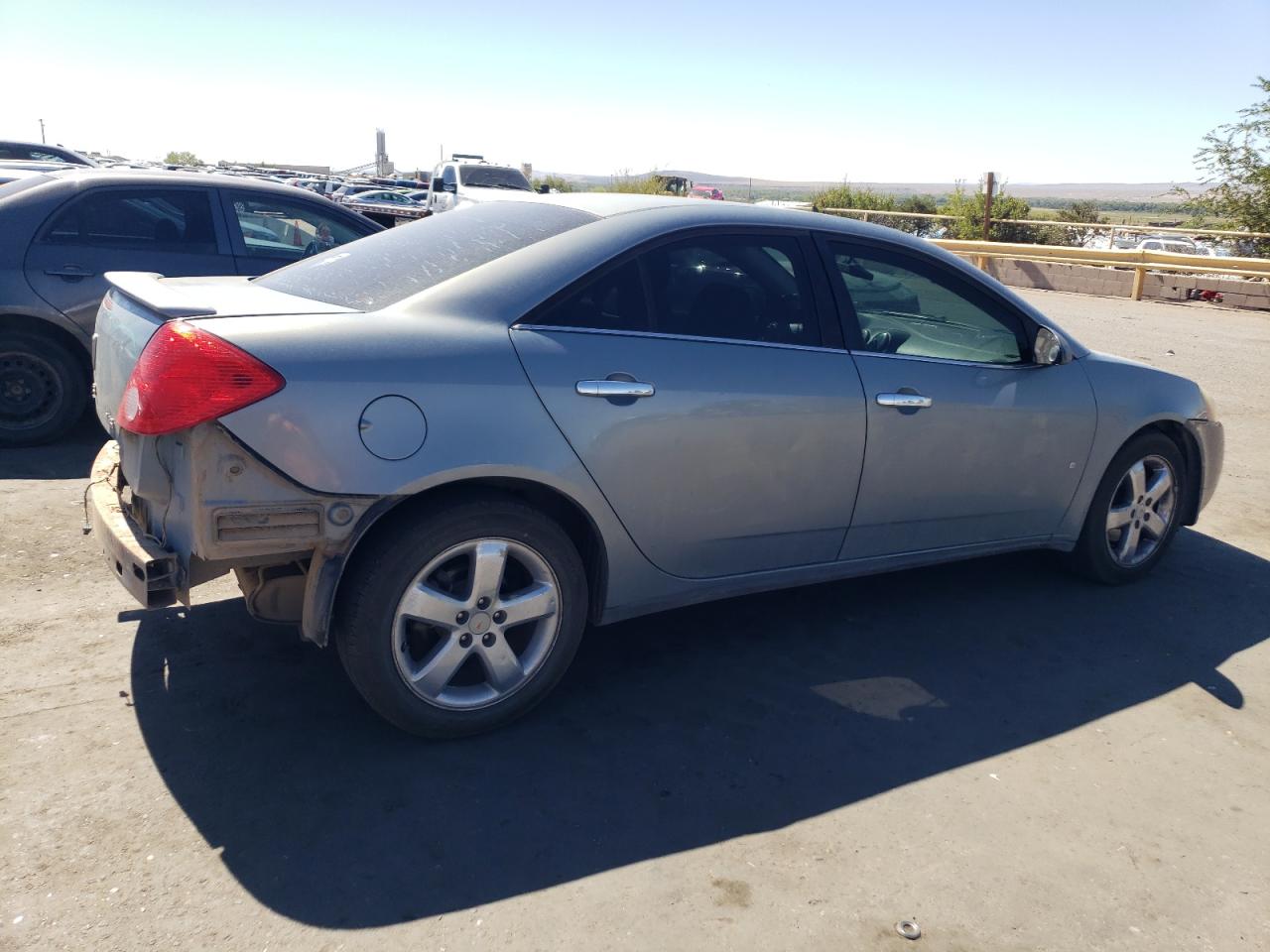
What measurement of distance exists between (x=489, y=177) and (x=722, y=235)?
873 inches

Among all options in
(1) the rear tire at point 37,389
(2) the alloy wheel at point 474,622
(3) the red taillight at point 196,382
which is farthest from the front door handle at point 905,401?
(1) the rear tire at point 37,389

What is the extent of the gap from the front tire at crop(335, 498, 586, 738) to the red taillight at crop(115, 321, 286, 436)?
0.58m

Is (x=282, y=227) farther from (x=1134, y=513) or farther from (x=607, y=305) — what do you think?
(x=1134, y=513)

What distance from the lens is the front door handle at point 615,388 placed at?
348 centimetres

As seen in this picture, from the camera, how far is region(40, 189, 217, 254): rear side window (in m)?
6.58

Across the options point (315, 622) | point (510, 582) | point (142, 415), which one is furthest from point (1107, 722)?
point (142, 415)

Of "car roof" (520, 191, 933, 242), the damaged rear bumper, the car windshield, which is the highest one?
the car windshield

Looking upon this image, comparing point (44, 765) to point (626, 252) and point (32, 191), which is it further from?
point (32, 191)

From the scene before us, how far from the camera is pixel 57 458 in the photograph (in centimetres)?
639

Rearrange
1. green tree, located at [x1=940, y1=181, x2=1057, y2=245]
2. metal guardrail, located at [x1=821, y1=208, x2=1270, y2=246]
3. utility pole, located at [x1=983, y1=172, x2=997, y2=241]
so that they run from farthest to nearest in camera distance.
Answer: green tree, located at [x1=940, y1=181, x2=1057, y2=245], utility pole, located at [x1=983, y1=172, x2=997, y2=241], metal guardrail, located at [x1=821, y1=208, x2=1270, y2=246]

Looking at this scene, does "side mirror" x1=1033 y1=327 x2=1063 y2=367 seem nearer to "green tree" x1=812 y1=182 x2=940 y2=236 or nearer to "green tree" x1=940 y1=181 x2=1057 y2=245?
"green tree" x1=812 y1=182 x2=940 y2=236

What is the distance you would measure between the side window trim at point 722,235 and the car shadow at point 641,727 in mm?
1228

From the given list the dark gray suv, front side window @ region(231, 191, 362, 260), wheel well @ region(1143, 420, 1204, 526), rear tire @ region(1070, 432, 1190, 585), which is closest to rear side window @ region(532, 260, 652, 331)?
rear tire @ region(1070, 432, 1190, 585)

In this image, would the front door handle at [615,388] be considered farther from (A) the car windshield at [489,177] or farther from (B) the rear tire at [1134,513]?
(A) the car windshield at [489,177]
